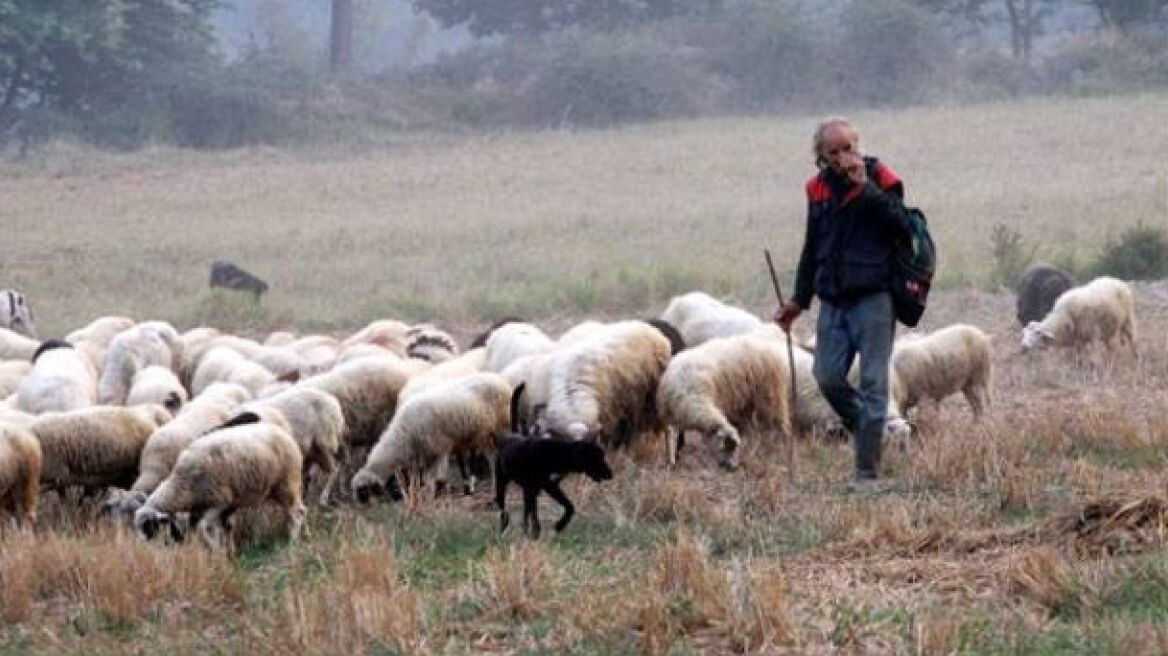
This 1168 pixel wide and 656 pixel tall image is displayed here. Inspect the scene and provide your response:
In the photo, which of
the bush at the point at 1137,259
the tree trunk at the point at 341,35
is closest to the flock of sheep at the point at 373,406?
the bush at the point at 1137,259

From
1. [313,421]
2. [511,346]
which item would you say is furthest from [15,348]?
[313,421]

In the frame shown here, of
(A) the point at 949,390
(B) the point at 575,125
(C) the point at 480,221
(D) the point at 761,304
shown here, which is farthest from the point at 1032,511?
(B) the point at 575,125

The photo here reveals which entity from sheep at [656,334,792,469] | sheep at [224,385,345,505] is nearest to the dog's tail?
sheep at [656,334,792,469]

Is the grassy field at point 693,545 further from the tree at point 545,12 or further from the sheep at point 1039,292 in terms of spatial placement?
the tree at point 545,12

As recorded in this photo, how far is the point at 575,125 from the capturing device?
4784cm

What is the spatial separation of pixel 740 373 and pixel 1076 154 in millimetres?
24220

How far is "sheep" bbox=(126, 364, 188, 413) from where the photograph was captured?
1220 cm

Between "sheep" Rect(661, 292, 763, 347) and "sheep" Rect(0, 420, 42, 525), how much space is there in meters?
5.03

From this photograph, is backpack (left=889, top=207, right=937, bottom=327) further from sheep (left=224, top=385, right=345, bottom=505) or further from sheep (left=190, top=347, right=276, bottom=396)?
sheep (left=190, top=347, right=276, bottom=396)

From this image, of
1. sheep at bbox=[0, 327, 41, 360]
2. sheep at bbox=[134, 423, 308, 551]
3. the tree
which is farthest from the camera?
the tree

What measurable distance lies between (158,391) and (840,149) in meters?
5.01

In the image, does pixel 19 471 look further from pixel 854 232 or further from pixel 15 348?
pixel 15 348

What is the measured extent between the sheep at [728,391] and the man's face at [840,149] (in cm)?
192

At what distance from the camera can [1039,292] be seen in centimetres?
1761
